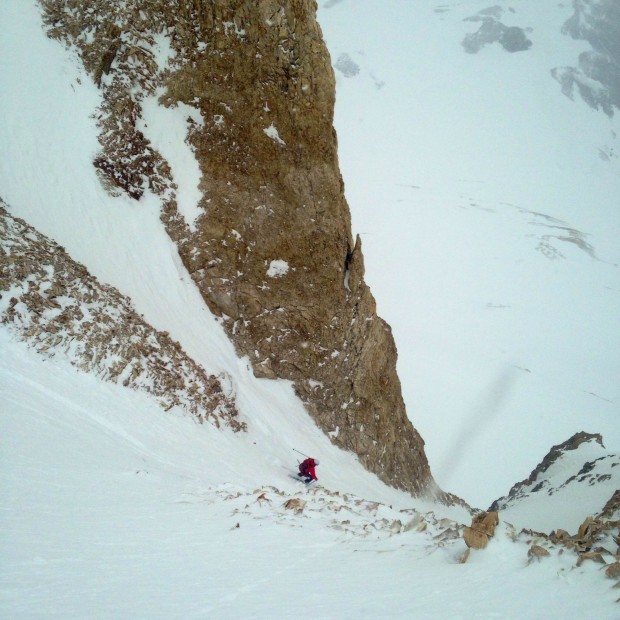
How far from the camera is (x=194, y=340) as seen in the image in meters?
15.6

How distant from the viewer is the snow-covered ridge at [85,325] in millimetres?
9703

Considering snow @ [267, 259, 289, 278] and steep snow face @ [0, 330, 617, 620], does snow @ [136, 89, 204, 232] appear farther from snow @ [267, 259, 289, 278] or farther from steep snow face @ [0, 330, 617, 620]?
steep snow face @ [0, 330, 617, 620]

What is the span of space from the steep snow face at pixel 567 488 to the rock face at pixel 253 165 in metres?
7.92

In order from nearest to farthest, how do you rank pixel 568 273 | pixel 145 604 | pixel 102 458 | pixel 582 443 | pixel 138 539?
pixel 145 604 → pixel 138 539 → pixel 102 458 → pixel 582 443 → pixel 568 273

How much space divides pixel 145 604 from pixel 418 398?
34571mm

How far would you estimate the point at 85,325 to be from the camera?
10781 millimetres

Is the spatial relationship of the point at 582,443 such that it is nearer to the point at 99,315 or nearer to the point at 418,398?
the point at 418,398

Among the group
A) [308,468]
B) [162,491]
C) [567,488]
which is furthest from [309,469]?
[567,488]

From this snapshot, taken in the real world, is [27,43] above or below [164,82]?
below

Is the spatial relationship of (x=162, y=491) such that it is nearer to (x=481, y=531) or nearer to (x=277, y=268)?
(x=481, y=531)

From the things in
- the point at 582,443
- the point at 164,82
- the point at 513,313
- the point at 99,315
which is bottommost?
the point at 99,315

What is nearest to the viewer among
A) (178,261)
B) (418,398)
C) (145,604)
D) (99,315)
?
(145,604)

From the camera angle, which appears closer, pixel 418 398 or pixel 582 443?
pixel 582 443

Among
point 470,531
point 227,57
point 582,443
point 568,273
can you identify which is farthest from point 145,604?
point 568,273
